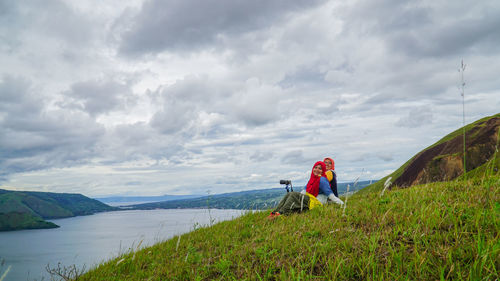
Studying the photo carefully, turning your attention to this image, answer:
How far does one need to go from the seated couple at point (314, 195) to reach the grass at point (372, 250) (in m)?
2.57

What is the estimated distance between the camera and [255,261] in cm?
486

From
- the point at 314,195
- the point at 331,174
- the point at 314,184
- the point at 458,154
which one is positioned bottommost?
the point at 314,195

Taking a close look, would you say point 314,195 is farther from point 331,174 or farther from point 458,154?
point 458,154

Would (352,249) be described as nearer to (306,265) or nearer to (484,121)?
(306,265)

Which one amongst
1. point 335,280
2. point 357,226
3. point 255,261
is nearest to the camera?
point 335,280

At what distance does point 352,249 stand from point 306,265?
33.0 inches

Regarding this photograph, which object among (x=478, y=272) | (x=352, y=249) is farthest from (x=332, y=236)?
(x=478, y=272)

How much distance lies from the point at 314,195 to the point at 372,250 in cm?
701

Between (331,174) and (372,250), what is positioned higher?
(331,174)

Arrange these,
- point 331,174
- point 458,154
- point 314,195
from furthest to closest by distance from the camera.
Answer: point 458,154 → point 331,174 → point 314,195

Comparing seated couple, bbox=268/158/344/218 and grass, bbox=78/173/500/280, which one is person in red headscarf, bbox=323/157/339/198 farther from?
grass, bbox=78/173/500/280

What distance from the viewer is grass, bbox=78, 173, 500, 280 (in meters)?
3.23

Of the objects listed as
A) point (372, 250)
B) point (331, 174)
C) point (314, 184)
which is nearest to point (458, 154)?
point (331, 174)

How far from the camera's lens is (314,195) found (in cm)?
1076
